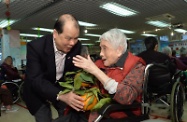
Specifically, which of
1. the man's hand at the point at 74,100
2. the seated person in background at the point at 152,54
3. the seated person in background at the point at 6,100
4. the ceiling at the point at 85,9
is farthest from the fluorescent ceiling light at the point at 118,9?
the man's hand at the point at 74,100

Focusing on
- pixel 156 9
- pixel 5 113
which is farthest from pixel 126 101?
pixel 156 9

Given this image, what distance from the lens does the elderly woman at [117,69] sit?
115 centimetres

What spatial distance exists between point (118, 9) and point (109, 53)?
4.10 metres

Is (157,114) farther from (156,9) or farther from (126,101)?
(156,9)

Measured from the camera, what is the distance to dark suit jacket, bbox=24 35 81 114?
129 centimetres

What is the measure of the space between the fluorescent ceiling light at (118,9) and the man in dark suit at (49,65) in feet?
11.7

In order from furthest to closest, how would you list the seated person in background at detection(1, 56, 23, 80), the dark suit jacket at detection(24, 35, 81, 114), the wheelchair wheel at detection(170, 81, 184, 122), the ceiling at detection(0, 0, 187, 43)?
the seated person in background at detection(1, 56, 23, 80), the ceiling at detection(0, 0, 187, 43), the wheelchair wheel at detection(170, 81, 184, 122), the dark suit jacket at detection(24, 35, 81, 114)

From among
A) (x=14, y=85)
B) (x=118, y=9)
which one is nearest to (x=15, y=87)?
(x=14, y=85)

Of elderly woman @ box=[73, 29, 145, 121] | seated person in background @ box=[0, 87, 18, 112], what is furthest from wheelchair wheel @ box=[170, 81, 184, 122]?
seated person in background @ box=[0, 87, 18, 112]

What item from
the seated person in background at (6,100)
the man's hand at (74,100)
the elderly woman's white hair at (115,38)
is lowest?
the seated person in background at (6,100)

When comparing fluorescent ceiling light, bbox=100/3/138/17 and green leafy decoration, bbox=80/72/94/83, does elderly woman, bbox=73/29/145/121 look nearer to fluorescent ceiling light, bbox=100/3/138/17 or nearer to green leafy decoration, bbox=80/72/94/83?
green leafy decoration, bbox=80/72/94/83

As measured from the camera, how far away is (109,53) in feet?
4.39

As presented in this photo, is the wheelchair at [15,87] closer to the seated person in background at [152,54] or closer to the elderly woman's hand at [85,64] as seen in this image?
the seated person in background at [152,54]

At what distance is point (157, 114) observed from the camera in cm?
317
